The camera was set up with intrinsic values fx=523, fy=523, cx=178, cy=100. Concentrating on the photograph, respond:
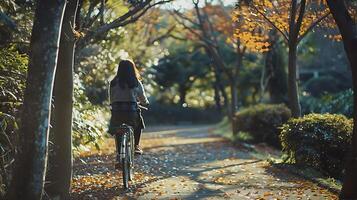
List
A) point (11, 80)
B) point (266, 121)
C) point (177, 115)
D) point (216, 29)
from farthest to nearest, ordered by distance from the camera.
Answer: point (177, 115), point (216, 29), point (266, 121), point (11, 80)

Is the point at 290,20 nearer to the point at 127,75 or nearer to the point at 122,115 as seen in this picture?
the point at 127,75

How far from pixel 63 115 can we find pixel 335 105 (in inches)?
692

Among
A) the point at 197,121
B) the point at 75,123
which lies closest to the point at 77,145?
the point at 75,123

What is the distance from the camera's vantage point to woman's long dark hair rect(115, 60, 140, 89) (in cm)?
884

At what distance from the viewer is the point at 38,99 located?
5.74 metres

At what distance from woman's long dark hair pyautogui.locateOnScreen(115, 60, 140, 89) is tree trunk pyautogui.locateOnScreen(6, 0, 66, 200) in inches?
120

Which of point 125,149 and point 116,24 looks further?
point 116,24

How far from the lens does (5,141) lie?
765cm

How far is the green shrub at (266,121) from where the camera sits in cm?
1900

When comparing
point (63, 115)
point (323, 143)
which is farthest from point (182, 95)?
point (63, 115)

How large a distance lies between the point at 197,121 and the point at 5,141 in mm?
42442

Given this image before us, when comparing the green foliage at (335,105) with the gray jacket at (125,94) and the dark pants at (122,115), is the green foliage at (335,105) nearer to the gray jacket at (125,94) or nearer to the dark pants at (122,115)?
the gray jacket at (125,94)

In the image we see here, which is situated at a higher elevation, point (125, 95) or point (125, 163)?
point (125, 95)

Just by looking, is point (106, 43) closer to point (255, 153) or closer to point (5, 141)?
point (255, 153)
